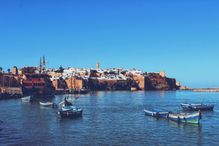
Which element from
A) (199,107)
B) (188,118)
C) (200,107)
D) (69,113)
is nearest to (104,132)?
(188,118)

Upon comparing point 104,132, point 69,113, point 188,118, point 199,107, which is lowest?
point 104,132

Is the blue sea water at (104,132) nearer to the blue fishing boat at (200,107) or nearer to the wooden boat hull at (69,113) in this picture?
the wooden boat hull at (69,113)

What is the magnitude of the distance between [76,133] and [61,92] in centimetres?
13020

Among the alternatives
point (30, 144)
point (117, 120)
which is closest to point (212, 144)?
point (30, 144)

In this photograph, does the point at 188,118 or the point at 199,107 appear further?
the point at 199,107

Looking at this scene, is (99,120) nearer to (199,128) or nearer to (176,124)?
(176,124)

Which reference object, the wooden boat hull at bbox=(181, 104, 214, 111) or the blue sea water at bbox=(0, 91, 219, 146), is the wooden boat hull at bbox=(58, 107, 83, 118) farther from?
the wooden boat hull at bbox=(181, 104, 214, 111)

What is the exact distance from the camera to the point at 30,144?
121 ft

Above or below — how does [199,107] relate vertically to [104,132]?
above

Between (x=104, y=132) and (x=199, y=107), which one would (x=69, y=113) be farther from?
(x=199, y=107)

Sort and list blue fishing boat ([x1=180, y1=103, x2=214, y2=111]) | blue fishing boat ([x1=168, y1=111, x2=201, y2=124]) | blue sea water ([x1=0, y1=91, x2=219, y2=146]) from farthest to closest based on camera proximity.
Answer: blue fishing boat ([x1=180, y1=103, x2=214, y2=111]) < blue fishing boat ([x1=168, y1=111, x2=201, y2=124]) < blue sea water ([x1=0, y1=91, x2=219, y2=146])

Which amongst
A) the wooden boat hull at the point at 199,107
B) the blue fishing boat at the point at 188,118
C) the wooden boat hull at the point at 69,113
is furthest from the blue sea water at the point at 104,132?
the wooden boat hull at the point at 199,107

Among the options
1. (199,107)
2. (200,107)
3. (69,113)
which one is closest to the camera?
(69,113)

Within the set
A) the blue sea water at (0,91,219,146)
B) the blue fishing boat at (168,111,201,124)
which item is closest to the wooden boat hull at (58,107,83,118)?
the blue sea water at (0,91,219,146)
